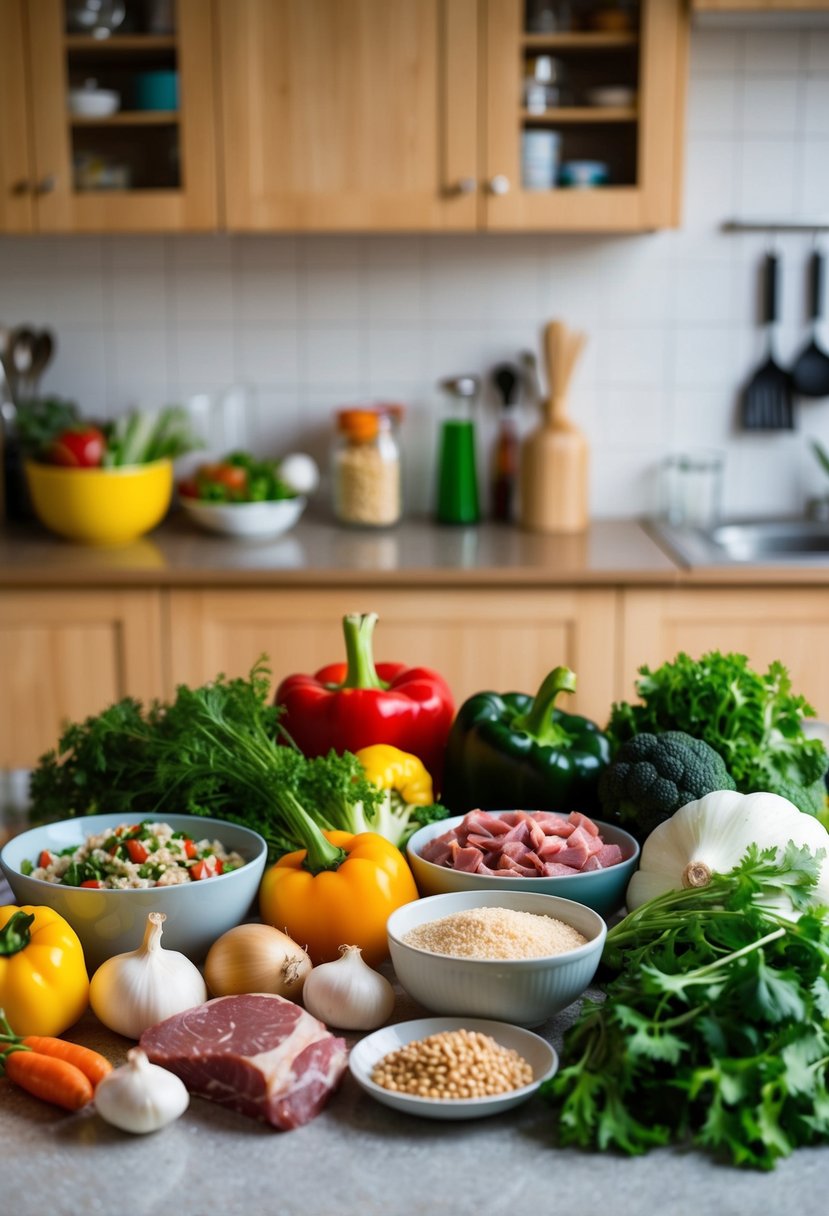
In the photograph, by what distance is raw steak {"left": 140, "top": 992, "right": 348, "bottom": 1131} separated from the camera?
3.13ft

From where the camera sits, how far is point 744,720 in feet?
4.44

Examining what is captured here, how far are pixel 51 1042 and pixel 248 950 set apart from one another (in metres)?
0.17

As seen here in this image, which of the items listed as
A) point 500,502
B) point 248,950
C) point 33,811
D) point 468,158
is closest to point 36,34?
point 468,158

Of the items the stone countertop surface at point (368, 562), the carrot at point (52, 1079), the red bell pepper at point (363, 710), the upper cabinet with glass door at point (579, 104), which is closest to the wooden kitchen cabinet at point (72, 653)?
the stone countertop surface at point (368, 562)

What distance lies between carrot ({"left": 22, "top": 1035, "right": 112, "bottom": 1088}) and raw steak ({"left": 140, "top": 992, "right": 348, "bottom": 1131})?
3 centimetres

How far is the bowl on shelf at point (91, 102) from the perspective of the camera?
2.91 m

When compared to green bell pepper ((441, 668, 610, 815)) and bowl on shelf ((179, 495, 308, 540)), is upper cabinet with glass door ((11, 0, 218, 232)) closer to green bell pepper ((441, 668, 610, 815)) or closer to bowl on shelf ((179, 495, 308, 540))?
bowl on shelf ((179, 495, 308, 540))

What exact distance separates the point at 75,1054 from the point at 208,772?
1.18ft

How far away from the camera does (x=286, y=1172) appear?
2.95 feet

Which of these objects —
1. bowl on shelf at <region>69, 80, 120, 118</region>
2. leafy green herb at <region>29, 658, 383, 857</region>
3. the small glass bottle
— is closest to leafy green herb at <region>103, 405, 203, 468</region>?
the small glass bottle

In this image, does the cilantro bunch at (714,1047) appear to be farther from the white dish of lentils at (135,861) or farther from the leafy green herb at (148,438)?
the leafy green herb at (148,438)

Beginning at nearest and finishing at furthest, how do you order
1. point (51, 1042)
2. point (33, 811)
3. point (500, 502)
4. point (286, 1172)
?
1. point (286, 1172)
2. point (51, 1042)
3. point (33, 811)
4. point (500, 502)

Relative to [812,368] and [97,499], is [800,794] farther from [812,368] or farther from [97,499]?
[812,368]

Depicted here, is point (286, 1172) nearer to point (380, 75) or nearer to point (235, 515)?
point (235, 515)
